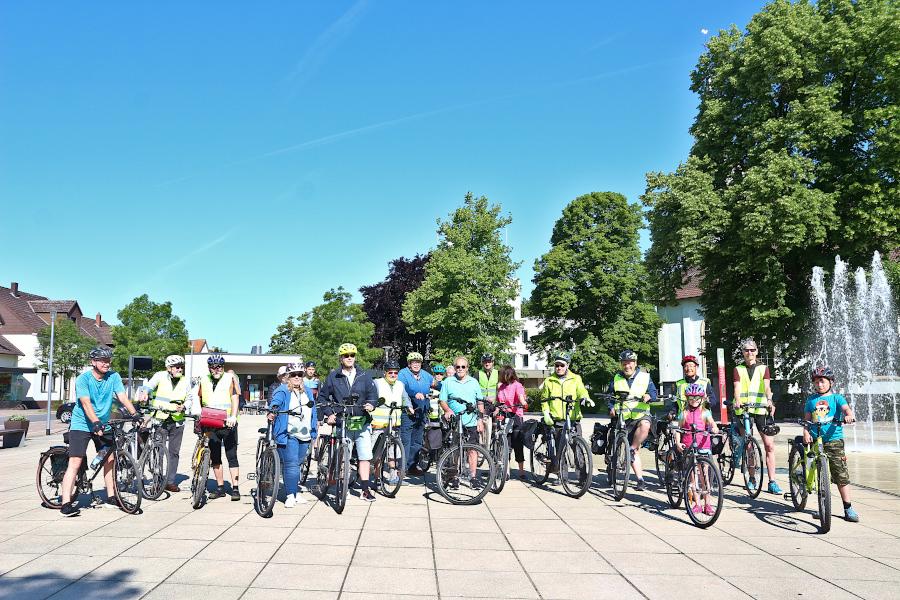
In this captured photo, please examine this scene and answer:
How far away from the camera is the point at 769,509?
889 cm

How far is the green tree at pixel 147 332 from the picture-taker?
5622 centimetres

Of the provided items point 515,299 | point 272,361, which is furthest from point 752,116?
point 272,361

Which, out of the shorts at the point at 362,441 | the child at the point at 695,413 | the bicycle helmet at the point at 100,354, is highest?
the bicycle helmet at the point at 100,354

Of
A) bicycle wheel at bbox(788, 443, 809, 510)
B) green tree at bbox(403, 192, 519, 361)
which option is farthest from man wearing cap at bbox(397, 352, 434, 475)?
green tree at bbox(403, 192, 519, 361)

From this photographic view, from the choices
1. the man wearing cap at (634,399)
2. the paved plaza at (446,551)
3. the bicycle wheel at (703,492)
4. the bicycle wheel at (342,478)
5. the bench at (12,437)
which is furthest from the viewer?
the bench at (12,437)

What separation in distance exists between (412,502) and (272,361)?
59691 mm

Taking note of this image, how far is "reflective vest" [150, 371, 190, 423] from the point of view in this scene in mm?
9539

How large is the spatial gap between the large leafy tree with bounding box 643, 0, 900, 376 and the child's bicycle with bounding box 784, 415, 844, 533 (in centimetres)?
1749

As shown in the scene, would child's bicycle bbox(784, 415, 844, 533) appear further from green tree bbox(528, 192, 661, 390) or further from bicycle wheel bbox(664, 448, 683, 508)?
green tree bbox(528, 192, 661, 390)

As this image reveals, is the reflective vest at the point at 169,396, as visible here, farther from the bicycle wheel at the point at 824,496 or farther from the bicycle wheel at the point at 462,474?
the bicycle wheel at the point at 824,496

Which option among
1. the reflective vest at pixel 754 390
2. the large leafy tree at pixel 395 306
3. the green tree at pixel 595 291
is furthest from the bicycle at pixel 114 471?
the large leafy tree at pixel 395 306

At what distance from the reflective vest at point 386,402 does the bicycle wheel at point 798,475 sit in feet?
16.2

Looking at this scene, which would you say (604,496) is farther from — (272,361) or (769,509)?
(272,361)

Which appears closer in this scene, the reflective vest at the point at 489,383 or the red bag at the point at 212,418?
the red bag at the point at 212,418
